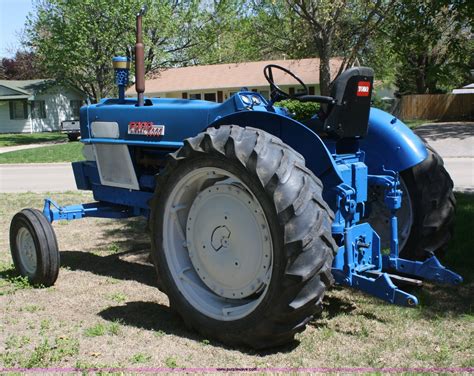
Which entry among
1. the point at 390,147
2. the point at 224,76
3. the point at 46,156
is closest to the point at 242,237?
the point at 390,147

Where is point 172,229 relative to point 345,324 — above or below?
above

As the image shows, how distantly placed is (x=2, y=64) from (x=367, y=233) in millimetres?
56957

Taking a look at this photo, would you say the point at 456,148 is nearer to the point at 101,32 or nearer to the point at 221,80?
the point at 101,32

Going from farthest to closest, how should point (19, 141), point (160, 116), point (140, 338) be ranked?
point (19, 141) → point (160, 116) → point (140, 338)

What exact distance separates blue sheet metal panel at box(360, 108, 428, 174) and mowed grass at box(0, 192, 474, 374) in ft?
3.50

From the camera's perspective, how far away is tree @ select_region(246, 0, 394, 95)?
23681mm

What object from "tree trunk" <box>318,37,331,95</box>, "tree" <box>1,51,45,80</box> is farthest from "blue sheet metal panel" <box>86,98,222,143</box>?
"tree" <box>1,51,45,80</box>

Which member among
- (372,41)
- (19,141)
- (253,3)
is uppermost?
(253,3)

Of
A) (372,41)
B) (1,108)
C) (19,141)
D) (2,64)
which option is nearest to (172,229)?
(372,41)

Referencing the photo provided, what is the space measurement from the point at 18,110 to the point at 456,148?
33422mm

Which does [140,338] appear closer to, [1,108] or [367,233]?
[367,233]

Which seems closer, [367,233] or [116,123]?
[367,233]

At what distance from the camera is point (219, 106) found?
4746mm

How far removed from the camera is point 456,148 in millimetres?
20484
